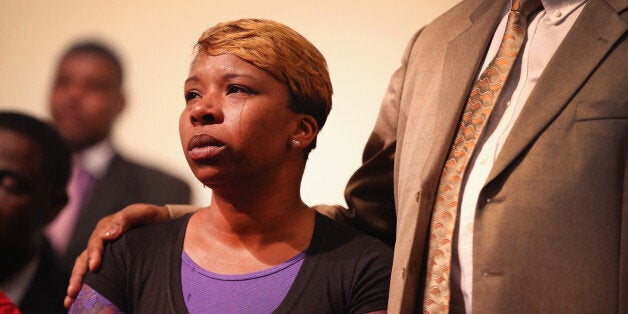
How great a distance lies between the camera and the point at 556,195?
1.21 meters

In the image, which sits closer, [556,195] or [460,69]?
[556,195]

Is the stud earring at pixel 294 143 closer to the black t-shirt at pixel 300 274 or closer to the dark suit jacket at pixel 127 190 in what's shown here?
the black t-shirt at pixel 300 274

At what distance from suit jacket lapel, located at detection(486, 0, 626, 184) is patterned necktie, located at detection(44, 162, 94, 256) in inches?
58.4

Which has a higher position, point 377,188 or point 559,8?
point 559,8

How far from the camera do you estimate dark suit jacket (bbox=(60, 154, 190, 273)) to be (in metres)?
2.25

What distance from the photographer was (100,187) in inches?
90.0

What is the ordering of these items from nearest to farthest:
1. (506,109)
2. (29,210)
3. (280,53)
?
(506,109), (280,53), (29,210)

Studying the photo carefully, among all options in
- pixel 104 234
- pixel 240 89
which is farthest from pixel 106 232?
pixel 240 89

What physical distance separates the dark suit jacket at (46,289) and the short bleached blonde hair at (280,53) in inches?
40.6

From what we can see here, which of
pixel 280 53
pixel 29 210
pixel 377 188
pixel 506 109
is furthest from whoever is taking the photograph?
pixel 29 210

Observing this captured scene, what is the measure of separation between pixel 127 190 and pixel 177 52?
0.50 metres

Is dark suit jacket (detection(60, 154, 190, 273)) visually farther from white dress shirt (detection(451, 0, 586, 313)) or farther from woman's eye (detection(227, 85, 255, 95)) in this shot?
white dress shirt (detection(451, 0, 586, 313))

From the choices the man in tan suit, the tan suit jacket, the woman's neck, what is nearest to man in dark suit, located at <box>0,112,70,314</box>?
Result: the man in tan suit

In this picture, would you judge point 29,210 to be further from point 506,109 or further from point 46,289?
point 506,109
